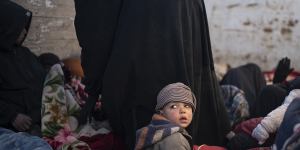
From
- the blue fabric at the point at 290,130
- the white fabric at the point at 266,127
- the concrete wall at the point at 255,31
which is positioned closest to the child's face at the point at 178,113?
the white fabric at the point at 266,127

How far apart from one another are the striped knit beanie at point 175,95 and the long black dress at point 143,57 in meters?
0.11

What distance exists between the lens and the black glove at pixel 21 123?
2.71m

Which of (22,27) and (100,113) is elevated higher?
(22,27)


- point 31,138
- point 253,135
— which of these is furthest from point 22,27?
point 253,135

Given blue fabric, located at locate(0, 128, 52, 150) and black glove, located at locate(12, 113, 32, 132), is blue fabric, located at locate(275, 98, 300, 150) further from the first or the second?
black glove, located at locate(12, 113, 32, 132)

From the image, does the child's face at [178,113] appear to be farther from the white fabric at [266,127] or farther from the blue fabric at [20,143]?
A: the blue fabric at [20,143]

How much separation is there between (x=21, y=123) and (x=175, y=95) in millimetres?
1276

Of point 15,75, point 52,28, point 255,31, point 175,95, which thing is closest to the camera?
point 175,95

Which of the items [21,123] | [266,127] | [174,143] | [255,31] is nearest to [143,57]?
[174,143]

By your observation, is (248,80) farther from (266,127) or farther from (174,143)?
(174,143)

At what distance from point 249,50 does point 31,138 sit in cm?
371

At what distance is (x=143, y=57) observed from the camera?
217 cm

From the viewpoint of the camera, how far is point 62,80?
2.86 meters

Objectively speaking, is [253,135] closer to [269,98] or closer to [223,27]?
[269,98]
